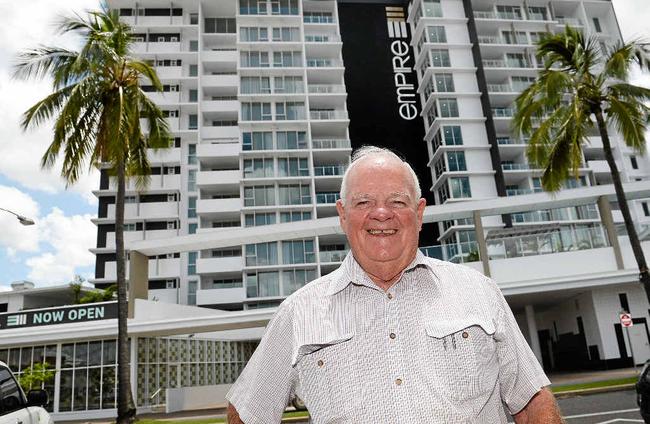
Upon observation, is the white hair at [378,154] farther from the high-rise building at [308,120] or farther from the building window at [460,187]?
the building window at [460,187]

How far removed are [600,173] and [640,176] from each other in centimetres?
556

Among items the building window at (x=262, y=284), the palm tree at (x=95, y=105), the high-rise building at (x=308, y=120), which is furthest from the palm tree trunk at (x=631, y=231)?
the building window at (x=262, y=284)

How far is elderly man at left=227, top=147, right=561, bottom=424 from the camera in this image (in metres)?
1.95

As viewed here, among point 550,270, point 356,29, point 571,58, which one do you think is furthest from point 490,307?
point 356,29

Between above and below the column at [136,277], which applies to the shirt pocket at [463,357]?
below

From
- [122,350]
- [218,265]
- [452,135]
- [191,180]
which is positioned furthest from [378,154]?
[191,180]

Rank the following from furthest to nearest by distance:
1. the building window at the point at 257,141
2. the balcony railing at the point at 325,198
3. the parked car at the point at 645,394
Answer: the building window at the point at 257,141 < the balcony railing at the point at 325,198 < the parked car at the point at 645,394

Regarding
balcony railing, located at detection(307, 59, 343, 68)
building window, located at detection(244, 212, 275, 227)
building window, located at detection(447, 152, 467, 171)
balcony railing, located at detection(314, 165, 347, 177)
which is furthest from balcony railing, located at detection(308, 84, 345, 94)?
building window, located at detection(244, 212, 275, 227)

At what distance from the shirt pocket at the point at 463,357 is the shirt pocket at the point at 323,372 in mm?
320

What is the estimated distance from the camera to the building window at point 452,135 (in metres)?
51.3

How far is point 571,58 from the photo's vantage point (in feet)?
60.2

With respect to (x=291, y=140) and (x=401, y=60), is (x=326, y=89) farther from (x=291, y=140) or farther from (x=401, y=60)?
(x=401, y=60)

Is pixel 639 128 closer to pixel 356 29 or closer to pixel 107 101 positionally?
pixel 107 101

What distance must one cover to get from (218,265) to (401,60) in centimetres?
3119
